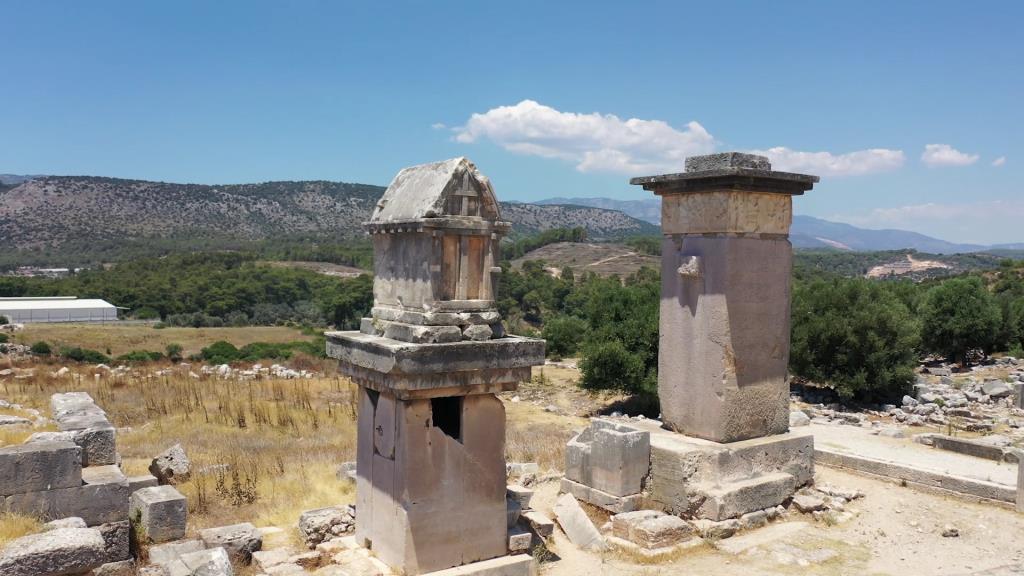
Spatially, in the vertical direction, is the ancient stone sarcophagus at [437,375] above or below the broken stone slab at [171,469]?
above

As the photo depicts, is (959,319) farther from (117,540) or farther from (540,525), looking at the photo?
(117,540)

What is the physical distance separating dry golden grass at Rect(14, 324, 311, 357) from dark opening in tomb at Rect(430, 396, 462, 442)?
24.2 m

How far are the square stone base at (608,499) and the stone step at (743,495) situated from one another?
623 mm

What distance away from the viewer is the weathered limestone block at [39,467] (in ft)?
20.9

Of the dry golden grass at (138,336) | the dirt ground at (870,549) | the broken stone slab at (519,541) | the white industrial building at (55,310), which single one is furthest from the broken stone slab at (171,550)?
the white industrial building at (55,310)

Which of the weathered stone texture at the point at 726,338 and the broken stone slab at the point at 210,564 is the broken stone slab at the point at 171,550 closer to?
the broken stone slab at the point at 210,564

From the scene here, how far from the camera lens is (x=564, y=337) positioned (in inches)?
1044

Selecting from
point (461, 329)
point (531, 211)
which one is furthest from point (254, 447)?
point (531, 211)

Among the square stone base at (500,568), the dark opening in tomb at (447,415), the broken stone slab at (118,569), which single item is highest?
the dark opening in tomb at (447,415)

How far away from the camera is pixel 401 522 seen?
5.26 m

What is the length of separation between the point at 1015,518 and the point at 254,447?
9.68 metres

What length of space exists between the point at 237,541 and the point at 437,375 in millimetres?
2576

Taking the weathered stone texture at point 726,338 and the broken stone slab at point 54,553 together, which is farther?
the weathered stone texture at point 726,338

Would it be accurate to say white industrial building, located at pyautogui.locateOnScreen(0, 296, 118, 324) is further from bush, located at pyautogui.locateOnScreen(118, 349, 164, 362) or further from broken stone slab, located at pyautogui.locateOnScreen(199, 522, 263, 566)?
broken stone slab, located at pyautogui.locateOnScreen(199, 522, 263, 566)
